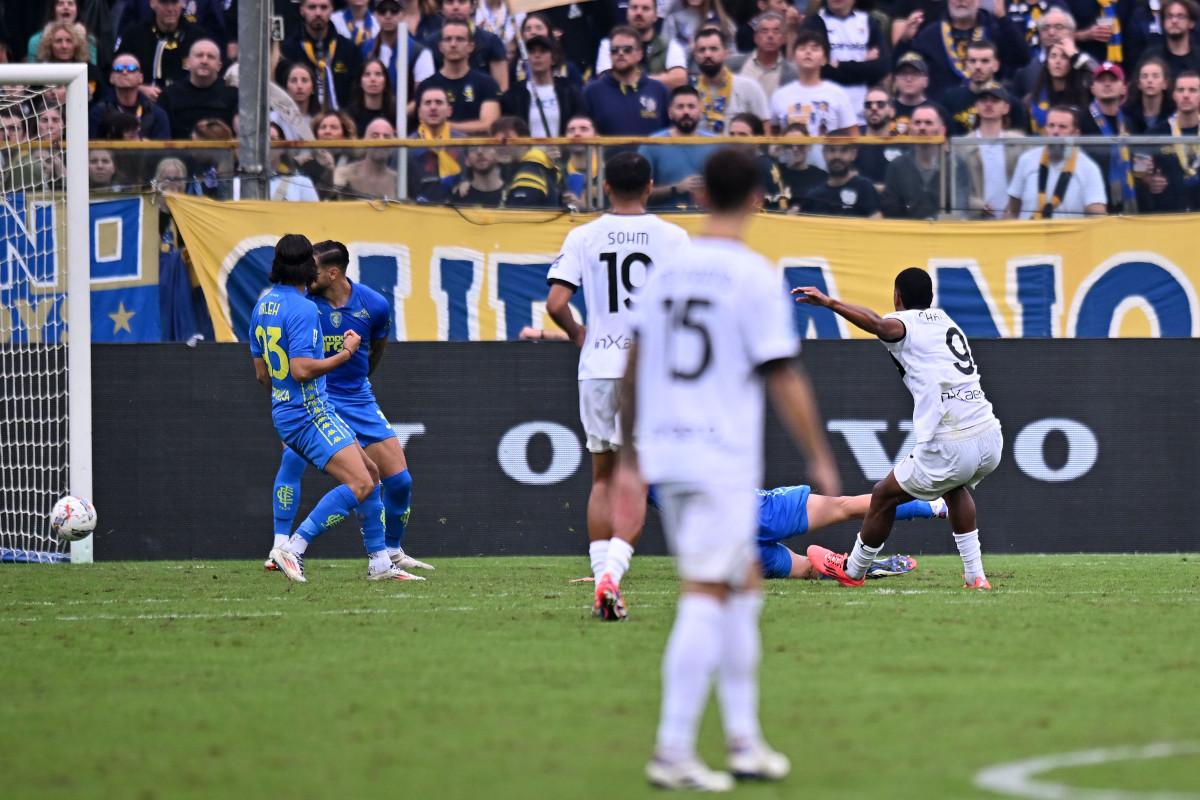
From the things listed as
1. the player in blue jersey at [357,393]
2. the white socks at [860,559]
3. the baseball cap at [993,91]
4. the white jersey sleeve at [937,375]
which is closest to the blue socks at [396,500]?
the player in blue jersey at [357,393]

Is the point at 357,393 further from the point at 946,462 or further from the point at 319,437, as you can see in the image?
the point at 946,462

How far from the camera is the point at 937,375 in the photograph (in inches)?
335

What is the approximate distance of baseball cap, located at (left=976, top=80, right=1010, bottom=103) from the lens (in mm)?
14266

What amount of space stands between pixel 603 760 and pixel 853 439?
8117 millimetres

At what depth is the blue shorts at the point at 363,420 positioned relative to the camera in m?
10.2

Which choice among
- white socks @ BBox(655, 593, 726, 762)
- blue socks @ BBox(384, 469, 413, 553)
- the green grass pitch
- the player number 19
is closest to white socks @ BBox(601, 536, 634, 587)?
the green grass pitch

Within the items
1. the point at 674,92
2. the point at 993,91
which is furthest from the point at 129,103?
the point at 993,91

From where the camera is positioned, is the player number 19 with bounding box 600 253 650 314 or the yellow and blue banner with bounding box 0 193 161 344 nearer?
the player number 19 with bounding box 600 253 650 314

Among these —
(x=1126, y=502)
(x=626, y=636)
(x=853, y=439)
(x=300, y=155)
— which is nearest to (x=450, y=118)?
(x=300, y=155)

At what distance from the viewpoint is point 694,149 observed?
12.6m

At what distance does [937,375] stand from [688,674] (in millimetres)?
4921

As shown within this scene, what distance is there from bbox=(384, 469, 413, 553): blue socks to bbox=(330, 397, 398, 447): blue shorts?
29 cm

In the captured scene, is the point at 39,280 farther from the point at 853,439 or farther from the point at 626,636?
the point at 626,636

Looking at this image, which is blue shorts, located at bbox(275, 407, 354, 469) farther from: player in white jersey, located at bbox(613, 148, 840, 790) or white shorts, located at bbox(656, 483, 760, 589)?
white shorts, located at bbox(656, 483, 760, 589)
